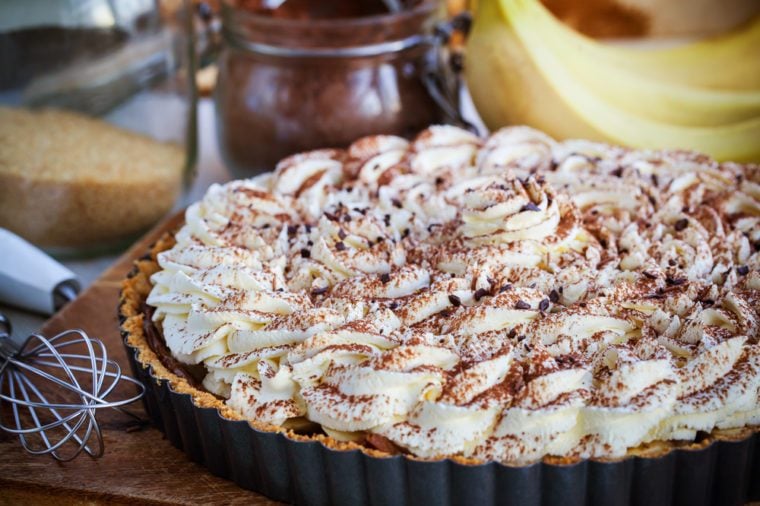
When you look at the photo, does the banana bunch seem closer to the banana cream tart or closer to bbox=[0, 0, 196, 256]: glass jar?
the banana cream tart

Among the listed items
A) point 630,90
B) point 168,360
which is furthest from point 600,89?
point 168,360

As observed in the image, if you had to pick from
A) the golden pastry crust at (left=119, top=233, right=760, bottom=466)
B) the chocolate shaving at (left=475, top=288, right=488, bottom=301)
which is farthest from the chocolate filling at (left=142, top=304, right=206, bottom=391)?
the chocolate shaving at (left=475, top=288, right=488, bottom=301)

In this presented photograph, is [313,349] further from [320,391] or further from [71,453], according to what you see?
[71,453]

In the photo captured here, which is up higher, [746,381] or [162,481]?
[746,381]

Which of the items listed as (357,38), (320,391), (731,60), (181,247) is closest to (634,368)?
(320,391)

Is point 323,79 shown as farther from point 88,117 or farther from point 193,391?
point 193,391
